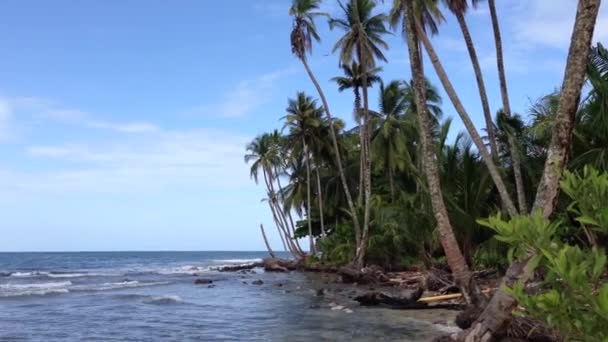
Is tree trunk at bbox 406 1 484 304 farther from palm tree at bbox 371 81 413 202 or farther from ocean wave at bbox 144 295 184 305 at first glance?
palm tree at bbox 371 81 413 202

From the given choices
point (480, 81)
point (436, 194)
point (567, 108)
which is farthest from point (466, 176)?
point (567, 108)

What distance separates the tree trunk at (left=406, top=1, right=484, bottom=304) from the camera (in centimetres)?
1160

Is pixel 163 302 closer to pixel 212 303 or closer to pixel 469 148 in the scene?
pixel 212 303

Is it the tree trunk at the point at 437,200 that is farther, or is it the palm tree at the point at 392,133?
the palm tree at the point at 392,133

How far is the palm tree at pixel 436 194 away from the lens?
11.6 m

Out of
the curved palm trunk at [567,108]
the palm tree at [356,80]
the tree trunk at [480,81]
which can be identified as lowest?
the curved palm trunk at [567,108]

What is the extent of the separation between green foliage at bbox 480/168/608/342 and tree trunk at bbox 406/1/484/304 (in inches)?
345

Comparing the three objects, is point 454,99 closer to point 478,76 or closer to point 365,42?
point 478,76

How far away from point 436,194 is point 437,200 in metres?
0.14

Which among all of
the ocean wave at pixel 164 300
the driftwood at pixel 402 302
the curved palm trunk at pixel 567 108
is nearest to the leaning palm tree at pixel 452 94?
the driftwood at pixel 402 302

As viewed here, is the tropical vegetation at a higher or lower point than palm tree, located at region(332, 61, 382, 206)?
lower

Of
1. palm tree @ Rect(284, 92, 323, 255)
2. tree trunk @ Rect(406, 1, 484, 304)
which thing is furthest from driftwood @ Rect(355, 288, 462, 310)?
palm tree @ Rect(284, 92, 323, 255)

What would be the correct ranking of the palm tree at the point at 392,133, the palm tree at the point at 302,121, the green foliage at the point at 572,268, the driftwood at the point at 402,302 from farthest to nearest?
1. the palm tree at the point at 302,121
2. the palm tree at the point at 392,133
3. the driftwood at the point at 402,302
4. the green foliage at the point at 572,268

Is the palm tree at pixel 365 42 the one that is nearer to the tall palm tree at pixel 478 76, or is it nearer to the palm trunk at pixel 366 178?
the palm trunk at pixel 366 178
